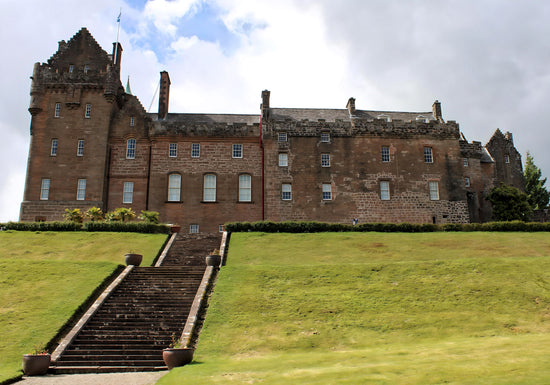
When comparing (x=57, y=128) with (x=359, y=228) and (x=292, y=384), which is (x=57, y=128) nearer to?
(x=359, y=228)

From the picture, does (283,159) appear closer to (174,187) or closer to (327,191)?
(327,191)

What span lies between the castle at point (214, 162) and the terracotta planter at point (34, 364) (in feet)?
88.1

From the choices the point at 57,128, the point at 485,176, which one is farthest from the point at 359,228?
the point at 57,128

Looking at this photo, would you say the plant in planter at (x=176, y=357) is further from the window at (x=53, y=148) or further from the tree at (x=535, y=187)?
the tree at (x=535, y=187)

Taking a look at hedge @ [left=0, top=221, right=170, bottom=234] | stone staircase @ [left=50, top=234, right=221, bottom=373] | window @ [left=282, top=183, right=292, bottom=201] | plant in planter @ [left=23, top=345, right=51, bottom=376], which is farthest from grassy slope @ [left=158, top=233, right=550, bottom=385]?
window @ [left=282, top=183, right=292, bottom=201]

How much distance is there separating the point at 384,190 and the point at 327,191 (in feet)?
17.5

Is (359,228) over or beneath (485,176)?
beneath

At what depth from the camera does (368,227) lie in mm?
34688

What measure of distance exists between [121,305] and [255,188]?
2388cm

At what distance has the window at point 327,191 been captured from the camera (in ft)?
139

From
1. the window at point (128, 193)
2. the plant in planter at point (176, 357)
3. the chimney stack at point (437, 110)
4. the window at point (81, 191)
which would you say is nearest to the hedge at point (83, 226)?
the window at point (81, 191)

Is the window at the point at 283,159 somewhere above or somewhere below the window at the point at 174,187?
above

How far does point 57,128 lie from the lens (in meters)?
Answer: 42.0

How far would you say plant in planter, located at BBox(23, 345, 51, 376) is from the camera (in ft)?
46.6
